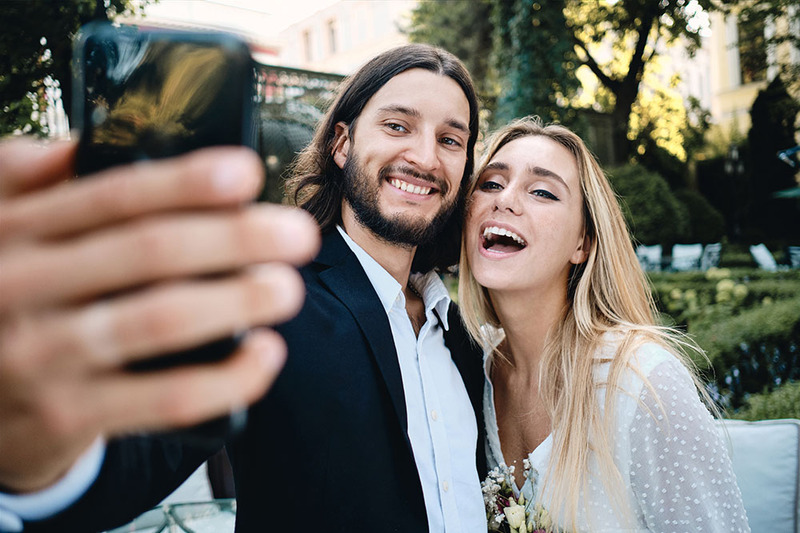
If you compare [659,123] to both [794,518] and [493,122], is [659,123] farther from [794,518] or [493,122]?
[794,518]

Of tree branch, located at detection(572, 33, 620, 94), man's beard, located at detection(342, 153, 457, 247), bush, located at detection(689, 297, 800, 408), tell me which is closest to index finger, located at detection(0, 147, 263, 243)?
man's beard, located at detection(342, 153, 457, 247)

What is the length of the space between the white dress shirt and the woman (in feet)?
0.59

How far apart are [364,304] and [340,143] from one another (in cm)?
103

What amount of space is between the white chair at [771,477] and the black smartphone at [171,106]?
2881mm

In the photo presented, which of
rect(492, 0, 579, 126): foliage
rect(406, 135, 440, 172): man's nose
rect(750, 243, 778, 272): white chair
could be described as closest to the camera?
rect(406, 135, 440, 172): man's nose

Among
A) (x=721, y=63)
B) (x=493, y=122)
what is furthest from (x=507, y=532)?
(x=721, y=63)

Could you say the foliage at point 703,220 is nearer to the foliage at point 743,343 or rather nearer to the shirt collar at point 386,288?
the foliage at point 743,343

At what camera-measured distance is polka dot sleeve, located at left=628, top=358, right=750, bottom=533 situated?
1.82 metres

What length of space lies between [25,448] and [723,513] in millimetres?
2119

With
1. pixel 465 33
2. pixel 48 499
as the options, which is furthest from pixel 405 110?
pixel 465 33

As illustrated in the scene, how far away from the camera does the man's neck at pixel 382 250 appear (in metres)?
2.15

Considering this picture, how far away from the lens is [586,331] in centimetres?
230

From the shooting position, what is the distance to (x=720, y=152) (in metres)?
22.8

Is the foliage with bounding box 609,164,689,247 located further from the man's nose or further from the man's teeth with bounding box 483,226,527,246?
the man's nose
